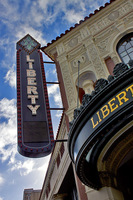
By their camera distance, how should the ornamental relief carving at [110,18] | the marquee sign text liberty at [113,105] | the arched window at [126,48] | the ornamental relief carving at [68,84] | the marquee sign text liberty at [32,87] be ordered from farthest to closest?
the ornamental relief carving at [110,18] → the ornamental relief carving at [68,84] → the arched window at [126,48] → the marquee sign text liberty at [32,87] → the marquee sign text liberty at [113,105]

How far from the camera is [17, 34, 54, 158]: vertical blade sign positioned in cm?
947

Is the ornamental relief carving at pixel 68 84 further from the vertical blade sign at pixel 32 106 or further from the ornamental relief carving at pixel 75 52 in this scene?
the vertical blade sign at pixel 32 106

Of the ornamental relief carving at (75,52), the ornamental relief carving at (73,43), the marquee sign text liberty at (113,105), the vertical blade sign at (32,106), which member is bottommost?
the marquee sign text liberty at (113,105)

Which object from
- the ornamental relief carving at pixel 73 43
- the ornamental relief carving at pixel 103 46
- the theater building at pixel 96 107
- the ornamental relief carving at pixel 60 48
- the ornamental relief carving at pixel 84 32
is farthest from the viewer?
the ornamental relief carving at pixel 60 48

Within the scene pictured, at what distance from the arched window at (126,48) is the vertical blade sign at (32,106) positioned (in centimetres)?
460

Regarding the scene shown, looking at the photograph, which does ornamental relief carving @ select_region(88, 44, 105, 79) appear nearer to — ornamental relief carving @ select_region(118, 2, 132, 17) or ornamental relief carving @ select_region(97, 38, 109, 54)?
ornamental relief carving @ select_region(97, 38, 109, 54)

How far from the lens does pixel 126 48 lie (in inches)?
450

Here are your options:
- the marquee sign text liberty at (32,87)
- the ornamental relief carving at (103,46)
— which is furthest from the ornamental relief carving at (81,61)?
the marquee sign text liberty at (32,87)

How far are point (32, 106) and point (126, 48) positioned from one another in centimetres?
587

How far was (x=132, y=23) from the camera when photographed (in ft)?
38.5

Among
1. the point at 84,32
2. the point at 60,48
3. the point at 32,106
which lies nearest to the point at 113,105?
the point at 32,106

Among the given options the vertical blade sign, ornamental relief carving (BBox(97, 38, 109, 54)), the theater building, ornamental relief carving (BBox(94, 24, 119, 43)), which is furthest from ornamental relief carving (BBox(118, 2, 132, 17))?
the vertical blade sign

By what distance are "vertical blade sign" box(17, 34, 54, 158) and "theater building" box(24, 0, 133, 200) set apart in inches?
44.0

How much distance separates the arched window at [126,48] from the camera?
1107cm
